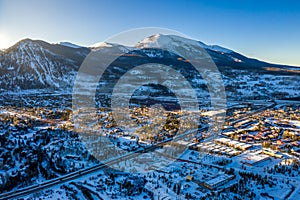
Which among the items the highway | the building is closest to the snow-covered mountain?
the building

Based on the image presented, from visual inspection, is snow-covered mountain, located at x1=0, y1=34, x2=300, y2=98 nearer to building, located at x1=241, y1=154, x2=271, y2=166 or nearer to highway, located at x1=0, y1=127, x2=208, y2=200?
building, located at x1=241, y1=154, x2=271, y2=166

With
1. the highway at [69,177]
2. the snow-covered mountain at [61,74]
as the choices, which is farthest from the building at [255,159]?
the snow-covered mountain at [61,74]

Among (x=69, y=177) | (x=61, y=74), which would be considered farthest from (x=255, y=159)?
(x=61, y=74)

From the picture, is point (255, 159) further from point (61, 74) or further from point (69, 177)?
point (61, 74)

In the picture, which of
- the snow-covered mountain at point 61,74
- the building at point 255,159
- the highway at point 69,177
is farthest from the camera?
the snow-covered mountain at point 61,74

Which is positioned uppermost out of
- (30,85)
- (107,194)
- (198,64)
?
(198,64)

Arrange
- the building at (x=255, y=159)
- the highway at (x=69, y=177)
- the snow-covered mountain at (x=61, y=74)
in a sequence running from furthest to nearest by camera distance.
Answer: the snow-covered mountain at (x=61, y=74) < the building at (x=255, y=159) < the highway at (x=69, y=177)

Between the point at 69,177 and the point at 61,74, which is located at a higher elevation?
the point at 61,74

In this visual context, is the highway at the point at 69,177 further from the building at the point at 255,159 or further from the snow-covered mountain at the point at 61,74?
the snow-covered mountain at the point at 61,74

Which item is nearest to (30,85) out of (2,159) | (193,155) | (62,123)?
(62,123)

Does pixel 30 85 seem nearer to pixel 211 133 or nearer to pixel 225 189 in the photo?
pixel 211 133

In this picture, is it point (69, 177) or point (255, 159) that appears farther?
point (255, 159)
